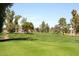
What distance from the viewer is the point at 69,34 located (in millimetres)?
4738

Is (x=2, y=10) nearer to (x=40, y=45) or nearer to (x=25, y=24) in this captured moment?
(x=25, y=24)

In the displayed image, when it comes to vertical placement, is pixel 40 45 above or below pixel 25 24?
below

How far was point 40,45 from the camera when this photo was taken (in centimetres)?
457

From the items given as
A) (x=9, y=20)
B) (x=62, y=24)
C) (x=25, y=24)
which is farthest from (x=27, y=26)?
(x=62, y=24)

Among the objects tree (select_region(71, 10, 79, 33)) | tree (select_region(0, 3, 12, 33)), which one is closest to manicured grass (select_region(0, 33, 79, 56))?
tree (select_region(71, 10, 79, 33))

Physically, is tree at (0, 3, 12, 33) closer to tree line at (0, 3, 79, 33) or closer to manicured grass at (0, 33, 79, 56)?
tree line at (0, 3, 79, 33)

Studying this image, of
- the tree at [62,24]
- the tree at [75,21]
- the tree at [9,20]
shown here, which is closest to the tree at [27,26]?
the tree at [9,20]

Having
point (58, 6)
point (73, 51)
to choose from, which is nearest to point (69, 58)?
point (73, 51)

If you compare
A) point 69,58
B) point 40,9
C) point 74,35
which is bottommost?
point 69,58

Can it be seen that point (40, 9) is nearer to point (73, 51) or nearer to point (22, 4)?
point (22, 4)

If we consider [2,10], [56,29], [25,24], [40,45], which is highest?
[2,10]

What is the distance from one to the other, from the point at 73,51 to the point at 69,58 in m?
0.15

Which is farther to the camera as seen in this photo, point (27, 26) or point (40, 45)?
point (27, 26)

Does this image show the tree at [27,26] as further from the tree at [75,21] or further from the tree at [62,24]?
the tree at [75,21]
